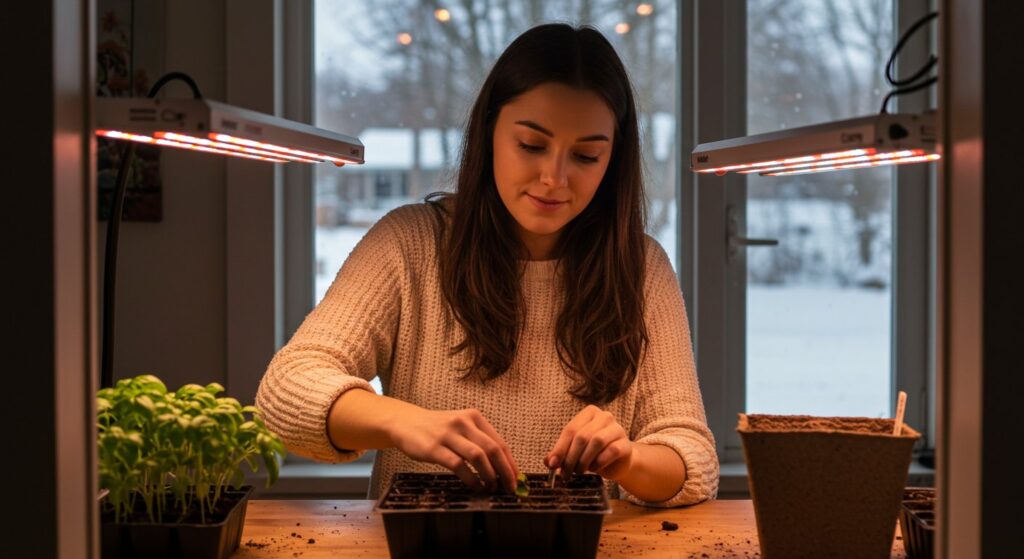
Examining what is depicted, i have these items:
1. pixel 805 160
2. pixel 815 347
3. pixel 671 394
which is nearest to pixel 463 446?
pixel 805 160

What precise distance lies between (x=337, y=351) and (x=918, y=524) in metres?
0.96

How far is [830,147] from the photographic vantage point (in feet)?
3.38

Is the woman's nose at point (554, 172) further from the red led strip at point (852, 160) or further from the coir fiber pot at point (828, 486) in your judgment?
the coir fiber pot at point (828, 486)

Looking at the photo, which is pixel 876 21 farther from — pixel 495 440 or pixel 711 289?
pixel 495 440

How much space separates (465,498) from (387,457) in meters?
0.74

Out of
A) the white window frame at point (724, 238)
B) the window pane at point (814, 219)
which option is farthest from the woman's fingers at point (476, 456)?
the window pane at point (814, 219)

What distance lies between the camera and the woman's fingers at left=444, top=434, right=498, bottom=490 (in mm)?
1183

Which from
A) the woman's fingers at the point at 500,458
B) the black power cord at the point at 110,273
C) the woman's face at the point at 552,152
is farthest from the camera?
the woman's face at the point at 552,152

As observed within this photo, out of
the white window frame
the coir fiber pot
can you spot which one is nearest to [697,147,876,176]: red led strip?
the coir fiber pot

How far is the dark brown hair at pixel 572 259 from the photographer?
1.81m

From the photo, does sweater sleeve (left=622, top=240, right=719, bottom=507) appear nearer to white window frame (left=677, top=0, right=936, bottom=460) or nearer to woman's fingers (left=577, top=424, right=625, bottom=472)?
woman's fingers (left=577, top=424, right=625, bottom=472)

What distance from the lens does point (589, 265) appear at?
186 cm

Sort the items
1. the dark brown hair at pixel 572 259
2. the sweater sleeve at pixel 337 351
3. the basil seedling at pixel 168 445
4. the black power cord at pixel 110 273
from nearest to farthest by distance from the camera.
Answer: the basil seedling at pixel 168 445
the black power cord at pixel 110 273
the sweater sleeve at pixel 337 351
the dark brown hair at pixel 572 259

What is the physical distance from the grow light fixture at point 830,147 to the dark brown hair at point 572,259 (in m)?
0.54
